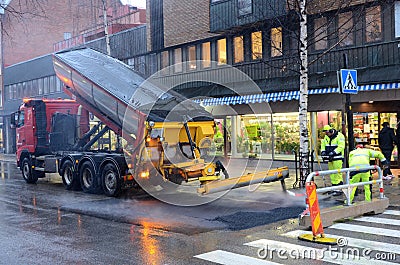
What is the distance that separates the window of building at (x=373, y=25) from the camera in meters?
16.9

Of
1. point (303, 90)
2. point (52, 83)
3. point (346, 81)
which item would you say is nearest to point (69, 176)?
point (303, 90)

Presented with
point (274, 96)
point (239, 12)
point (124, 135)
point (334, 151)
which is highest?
point (239, 12)

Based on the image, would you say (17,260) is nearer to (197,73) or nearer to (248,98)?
(248,98)

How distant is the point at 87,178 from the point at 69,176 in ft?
3.73

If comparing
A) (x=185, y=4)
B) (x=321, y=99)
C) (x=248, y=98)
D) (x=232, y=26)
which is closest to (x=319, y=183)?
(x=321, y=99)

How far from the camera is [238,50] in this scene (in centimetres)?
2228

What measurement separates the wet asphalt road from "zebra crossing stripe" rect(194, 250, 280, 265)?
0.21 m

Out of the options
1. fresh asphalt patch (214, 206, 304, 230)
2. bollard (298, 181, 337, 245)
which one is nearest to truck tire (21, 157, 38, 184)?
fresh asphalt patch (214, 206, 304, 230)

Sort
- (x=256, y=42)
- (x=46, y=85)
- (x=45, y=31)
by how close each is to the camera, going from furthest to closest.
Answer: (x=45, y=31) → (x=46, y=85) → (x=256, y=42)

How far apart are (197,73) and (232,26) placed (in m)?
4.28

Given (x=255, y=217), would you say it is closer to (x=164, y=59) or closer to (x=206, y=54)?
(x=206, y=54)

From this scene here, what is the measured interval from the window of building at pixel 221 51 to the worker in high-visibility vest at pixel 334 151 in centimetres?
1135

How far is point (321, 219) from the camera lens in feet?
28.6

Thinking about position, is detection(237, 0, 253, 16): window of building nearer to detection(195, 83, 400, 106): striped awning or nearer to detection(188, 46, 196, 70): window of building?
detection(195, 83, 400, 106): striped awning
